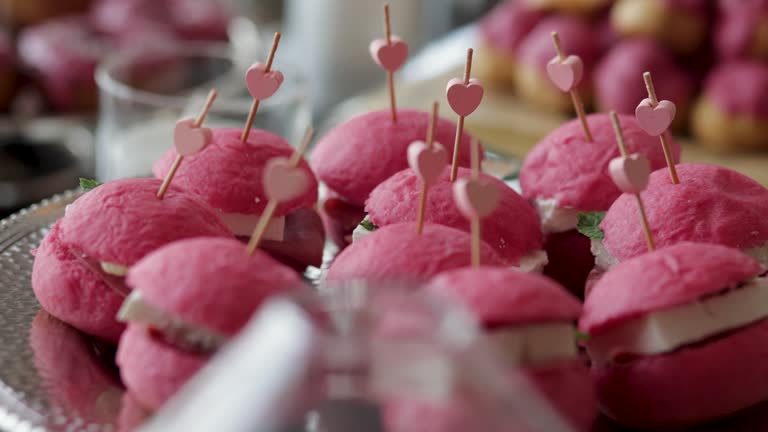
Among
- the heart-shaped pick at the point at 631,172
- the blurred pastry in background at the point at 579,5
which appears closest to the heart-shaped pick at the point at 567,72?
the heart-shaped pick at the point at 631,172

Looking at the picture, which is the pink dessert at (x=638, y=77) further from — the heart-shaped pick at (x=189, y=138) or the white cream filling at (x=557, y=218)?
the heart-shaped pick at (x=189, y=138)

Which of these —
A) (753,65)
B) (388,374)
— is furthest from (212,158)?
(753,65)

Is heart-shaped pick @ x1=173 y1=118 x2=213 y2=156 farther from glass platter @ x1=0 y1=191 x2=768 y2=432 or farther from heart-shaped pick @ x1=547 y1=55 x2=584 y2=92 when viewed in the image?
heart-shaped pick @ x1=547 y1=55 x2=584 y2=92

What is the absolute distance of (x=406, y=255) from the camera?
810 mm

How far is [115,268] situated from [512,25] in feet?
4.62

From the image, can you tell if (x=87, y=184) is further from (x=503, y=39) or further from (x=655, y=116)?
(x=503, y=39)

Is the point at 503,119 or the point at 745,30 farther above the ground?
the point at 745,30

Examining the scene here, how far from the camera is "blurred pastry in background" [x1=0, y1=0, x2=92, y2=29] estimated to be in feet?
7.76

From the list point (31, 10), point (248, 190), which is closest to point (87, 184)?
point (248, 190)

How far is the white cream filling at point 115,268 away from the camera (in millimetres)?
844

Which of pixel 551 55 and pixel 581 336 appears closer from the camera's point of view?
pixel 581 336

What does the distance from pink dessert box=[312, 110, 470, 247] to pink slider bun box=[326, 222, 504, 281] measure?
252mm

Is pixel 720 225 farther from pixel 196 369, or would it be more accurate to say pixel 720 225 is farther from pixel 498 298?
pixel 196 369

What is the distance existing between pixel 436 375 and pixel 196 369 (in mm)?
202
